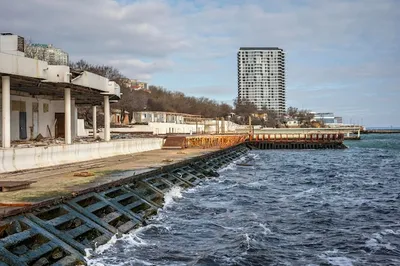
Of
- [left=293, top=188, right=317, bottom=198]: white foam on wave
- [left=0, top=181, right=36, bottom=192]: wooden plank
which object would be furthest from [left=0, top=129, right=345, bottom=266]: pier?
[left=293, top=188, right=317, bottom=198]: white foam on wave

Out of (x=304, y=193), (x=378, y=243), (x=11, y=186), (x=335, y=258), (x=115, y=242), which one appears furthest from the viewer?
(x=304, y=193)

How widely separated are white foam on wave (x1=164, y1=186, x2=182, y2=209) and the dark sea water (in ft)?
0.24

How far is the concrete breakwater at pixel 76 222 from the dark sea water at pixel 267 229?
0.47 metres

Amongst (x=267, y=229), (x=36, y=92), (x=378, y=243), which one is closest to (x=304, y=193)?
(x=267, y=229)

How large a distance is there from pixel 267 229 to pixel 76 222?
230 inches

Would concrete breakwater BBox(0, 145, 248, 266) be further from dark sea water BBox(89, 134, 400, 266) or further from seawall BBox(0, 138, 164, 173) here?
seawall BBox(0, 138, 164, 173)

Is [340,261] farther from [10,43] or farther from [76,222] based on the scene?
[10,43]

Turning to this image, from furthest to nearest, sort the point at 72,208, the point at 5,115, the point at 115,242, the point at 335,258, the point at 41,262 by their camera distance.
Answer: the point at 5,115 < the point at 72,208 < the point at 115,242 < the point at 335,258 < the point at 41,262

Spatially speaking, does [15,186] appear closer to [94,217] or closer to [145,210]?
[94,217]

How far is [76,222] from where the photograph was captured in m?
11.4

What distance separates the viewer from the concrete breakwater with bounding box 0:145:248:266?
8.95 metres

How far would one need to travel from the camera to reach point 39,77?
20.1 m

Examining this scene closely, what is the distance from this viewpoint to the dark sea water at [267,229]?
10.7m

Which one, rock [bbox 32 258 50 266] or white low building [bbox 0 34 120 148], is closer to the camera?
rock [bbox 32 258 50 266]
